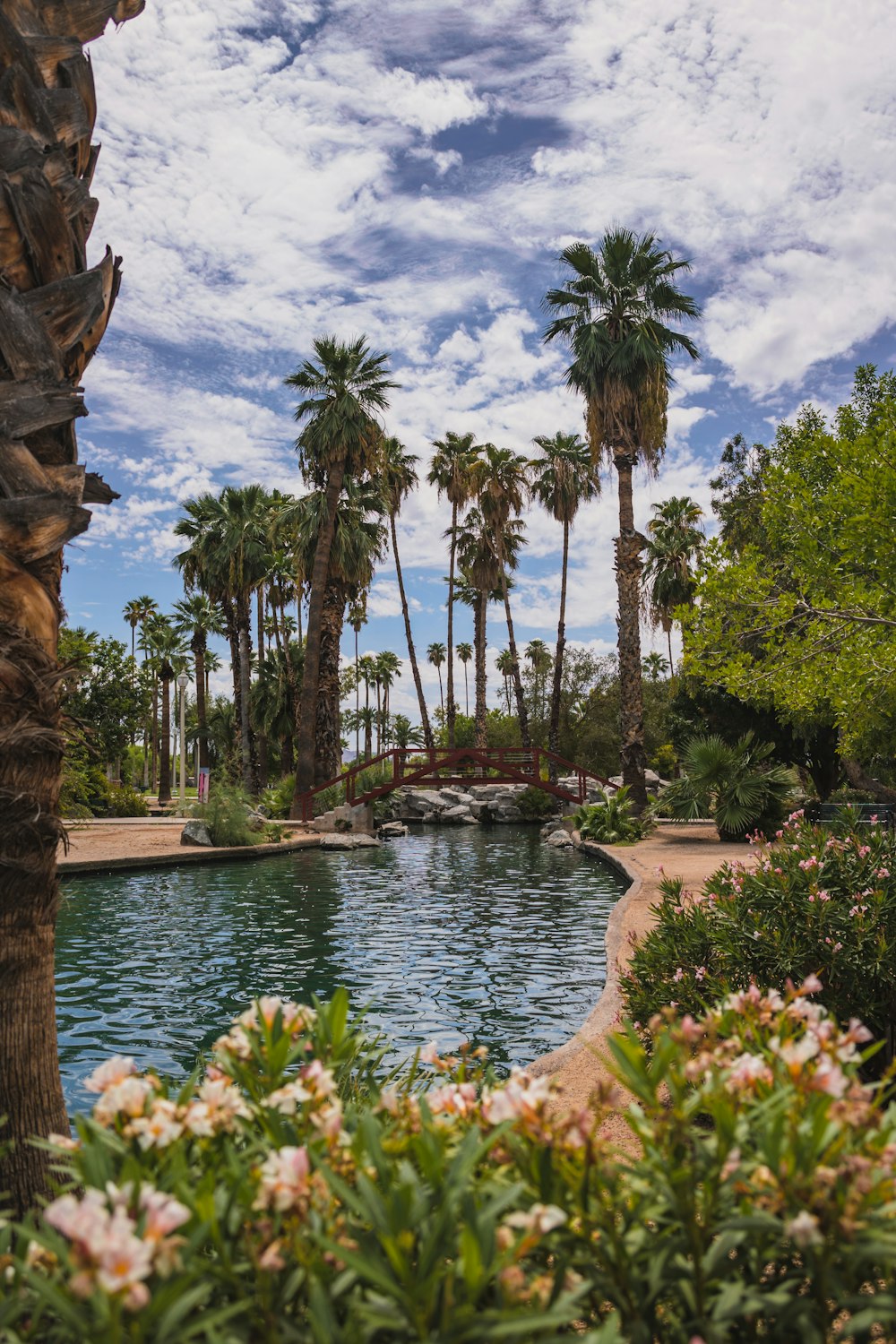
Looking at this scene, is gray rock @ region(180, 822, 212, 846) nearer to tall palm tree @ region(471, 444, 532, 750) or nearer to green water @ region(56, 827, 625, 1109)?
green water @ region(56, 827, 625, 1109)

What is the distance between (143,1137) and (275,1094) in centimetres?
28

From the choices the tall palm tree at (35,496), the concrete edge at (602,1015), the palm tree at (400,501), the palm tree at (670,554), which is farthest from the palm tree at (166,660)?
the tall palm tree at (35,496)

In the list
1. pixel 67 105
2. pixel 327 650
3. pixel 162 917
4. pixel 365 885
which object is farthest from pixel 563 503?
pixel 67 105

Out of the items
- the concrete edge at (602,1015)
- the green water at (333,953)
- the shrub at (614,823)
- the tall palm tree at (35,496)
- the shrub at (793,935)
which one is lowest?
the green water at (333,953)

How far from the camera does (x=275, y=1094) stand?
2029 millimetres

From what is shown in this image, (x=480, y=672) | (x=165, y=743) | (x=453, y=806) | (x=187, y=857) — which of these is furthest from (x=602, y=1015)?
(x=165, y=743)

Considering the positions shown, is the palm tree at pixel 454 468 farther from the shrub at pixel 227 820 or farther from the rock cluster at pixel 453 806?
the shrub at pixel 227 820

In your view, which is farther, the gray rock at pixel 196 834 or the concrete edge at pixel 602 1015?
the gray rock at pixel 196 834

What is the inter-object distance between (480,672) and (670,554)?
429 inches

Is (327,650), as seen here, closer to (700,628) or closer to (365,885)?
(365,885)

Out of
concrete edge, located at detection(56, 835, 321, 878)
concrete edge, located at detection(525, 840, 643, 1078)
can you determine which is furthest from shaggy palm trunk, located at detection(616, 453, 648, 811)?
concrete edge, located at detection(525, 840, 643, 1078)

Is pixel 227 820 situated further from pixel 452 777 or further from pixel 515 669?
pixel 515 669

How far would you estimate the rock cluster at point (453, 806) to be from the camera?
129ft

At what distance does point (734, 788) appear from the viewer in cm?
2141
